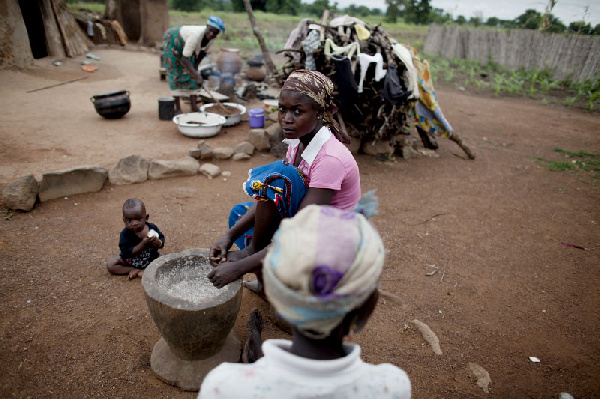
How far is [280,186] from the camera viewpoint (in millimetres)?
1890

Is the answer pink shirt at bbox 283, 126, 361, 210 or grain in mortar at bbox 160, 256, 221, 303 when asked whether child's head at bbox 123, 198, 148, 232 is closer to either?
grain in mortar at bbox 160, 256, 221, 303

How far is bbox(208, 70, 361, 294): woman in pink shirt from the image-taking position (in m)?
1.86

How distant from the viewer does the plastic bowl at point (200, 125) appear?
5.53m

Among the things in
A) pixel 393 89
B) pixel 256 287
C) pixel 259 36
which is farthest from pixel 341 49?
pixel 259 36

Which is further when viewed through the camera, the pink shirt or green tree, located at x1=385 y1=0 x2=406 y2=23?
green tree, located at x1=385 y1=0 x2=406 y2=23

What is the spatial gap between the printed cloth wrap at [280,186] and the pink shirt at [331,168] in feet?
0.26

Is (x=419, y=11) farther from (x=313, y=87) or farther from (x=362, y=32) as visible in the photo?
(x=313, y=87)

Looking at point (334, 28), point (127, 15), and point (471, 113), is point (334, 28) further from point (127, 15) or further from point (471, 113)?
point (127, 15)

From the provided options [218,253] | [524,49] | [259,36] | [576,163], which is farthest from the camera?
[524,49]

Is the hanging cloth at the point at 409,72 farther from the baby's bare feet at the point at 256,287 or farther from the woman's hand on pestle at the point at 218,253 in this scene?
the woman's hand on pestle at the point at 218,253

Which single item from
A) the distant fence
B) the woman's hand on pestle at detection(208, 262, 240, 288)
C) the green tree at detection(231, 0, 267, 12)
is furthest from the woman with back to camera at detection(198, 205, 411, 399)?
the green tree at detection(231, 0, 267, 12)

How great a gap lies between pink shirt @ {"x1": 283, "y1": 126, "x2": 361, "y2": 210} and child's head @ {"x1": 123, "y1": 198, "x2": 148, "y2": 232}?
50.7 inches

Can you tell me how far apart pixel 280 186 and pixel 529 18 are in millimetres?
31419

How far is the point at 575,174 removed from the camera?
5281 millimetres
